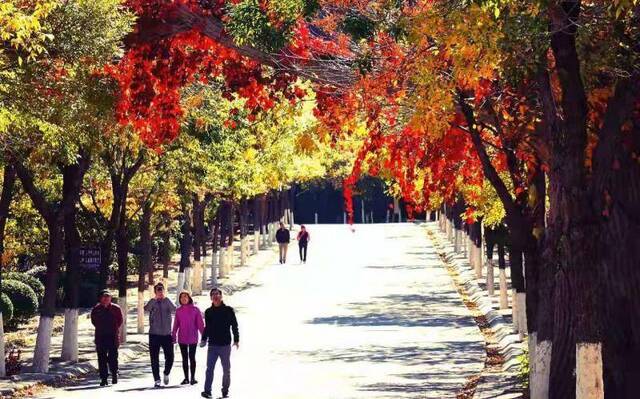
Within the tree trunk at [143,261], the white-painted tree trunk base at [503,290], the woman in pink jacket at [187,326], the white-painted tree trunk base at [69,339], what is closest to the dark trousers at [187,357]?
the woman in pink jacket at [187,326]

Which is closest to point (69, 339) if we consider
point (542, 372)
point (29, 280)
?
point (542, 372)

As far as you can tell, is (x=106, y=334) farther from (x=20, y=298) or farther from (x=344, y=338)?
(x=20, y=298)

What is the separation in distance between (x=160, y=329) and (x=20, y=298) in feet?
51.7

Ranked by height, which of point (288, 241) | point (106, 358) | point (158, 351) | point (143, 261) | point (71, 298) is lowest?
point (106, 358)

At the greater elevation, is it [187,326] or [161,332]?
[187,326]

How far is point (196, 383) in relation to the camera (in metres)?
28.0

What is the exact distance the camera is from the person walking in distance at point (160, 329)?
89.7ft

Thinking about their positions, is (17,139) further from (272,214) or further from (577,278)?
(272,214)

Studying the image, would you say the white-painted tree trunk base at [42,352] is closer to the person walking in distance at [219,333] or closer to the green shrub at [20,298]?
the person walking in distance at [219,333]

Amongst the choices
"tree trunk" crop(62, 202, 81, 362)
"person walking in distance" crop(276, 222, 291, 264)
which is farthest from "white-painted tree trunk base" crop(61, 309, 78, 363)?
"person walking in distance" crop(276, 222, 291, 264)

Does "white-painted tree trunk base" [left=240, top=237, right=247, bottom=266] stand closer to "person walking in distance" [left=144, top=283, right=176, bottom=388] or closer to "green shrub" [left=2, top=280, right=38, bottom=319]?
"green shrub" [left=2, top=280, right=38, bottom=319]

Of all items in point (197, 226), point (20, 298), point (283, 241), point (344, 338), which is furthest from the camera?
point (283, 241)

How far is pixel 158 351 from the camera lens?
90.3ft

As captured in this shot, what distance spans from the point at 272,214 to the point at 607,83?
2760 inches
